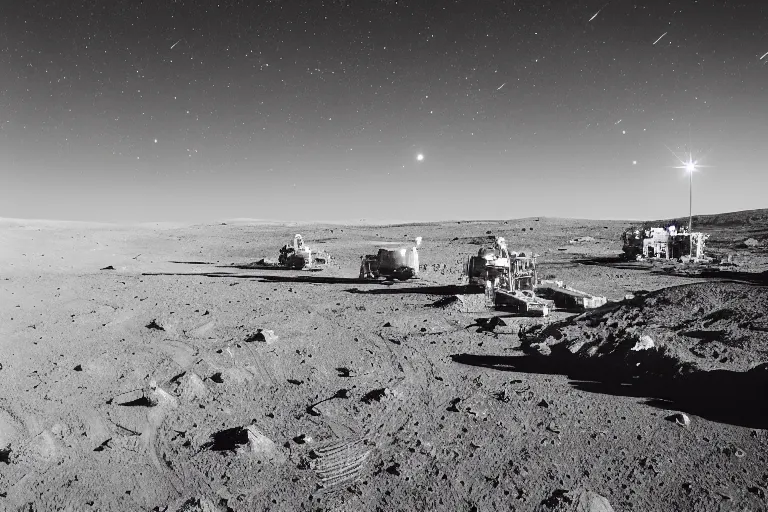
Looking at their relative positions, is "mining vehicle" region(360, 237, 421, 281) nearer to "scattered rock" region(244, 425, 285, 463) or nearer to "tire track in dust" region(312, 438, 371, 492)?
"tire track in dust" region(312, 438, 371, 492)

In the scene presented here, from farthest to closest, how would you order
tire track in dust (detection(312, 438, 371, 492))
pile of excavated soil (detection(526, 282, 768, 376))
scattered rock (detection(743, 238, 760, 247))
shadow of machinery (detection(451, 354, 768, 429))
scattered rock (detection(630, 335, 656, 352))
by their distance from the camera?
scattered rock (detection(743, 238, 760, 247)), scattered rock (detection(630, 335, 656, 352)), pile of excavated soil (detection(526, 282, 768, 376)), shadow of machinery (detection(451, 354, 768, 429)), tire track in dust (detection(312, 438, 371, 492))

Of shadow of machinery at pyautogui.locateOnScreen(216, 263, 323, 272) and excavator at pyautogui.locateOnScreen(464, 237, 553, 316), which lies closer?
excavator at pyautogui.locateOnScreen(464, 237, 553, 316)

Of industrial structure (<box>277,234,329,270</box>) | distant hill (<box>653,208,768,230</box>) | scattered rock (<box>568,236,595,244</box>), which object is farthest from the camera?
distant hill (<box>653,208,768,230</box>)

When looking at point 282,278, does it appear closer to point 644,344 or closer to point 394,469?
point 644,344


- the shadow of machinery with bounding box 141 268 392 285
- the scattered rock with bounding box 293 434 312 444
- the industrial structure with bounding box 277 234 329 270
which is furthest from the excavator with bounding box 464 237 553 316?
the industrial structure with bounding box 277 234 329 270

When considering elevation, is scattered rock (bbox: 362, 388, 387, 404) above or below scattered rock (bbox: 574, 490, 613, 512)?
above

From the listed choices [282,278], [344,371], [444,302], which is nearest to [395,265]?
[282,278]

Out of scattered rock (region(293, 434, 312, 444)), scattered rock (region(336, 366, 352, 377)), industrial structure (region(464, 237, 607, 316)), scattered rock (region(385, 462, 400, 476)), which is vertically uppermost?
industrial structure (region(464, 237, 607, 316))
